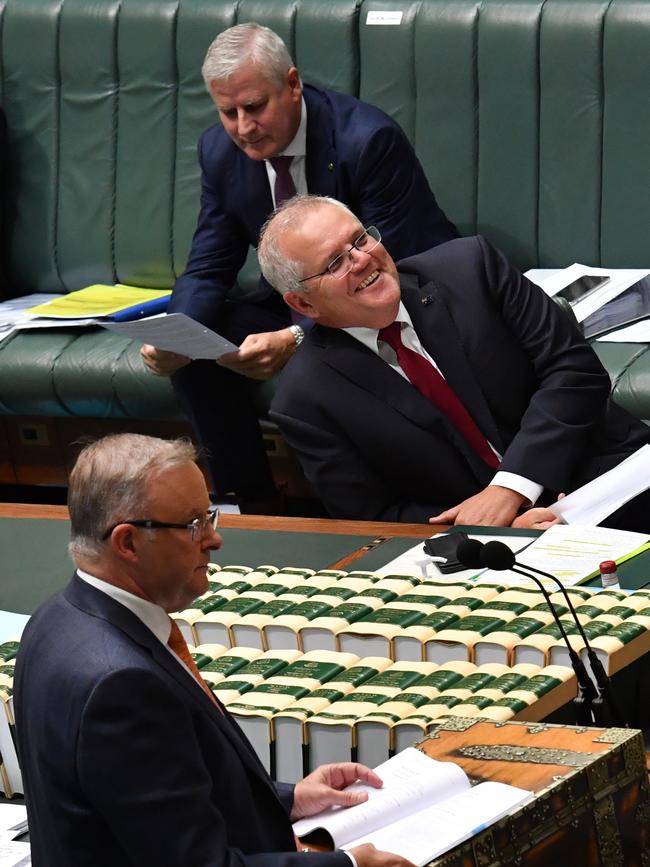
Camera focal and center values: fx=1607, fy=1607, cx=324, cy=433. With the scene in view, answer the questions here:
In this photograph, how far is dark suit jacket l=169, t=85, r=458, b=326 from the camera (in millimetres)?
4266

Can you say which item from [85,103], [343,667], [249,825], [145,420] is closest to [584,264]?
[145,420]

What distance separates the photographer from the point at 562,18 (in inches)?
182

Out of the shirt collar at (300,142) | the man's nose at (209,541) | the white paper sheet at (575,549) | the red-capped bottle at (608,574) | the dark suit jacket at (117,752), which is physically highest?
the shirt collar at (300,142)

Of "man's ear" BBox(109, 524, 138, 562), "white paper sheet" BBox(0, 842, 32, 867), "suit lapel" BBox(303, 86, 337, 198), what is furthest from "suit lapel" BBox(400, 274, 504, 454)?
"man's ear" BBox(109, 524, 138, 562)

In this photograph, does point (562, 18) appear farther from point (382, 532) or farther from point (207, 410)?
point (382, 532)

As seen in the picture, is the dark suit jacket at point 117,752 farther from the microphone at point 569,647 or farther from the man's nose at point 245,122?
the man's nose at point 245,122

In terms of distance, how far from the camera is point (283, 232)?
3205 millimetres

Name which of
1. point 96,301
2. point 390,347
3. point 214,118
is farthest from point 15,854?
point 214,118

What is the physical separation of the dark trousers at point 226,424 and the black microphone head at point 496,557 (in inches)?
94.9

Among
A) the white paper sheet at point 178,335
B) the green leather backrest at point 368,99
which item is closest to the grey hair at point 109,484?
the white paper sheet at point 178,335

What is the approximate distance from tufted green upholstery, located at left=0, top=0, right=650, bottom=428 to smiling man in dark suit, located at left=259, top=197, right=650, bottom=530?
77cm

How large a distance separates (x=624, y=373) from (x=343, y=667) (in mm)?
1995

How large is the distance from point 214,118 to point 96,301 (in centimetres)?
69

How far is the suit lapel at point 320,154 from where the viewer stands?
4297 millimetres
